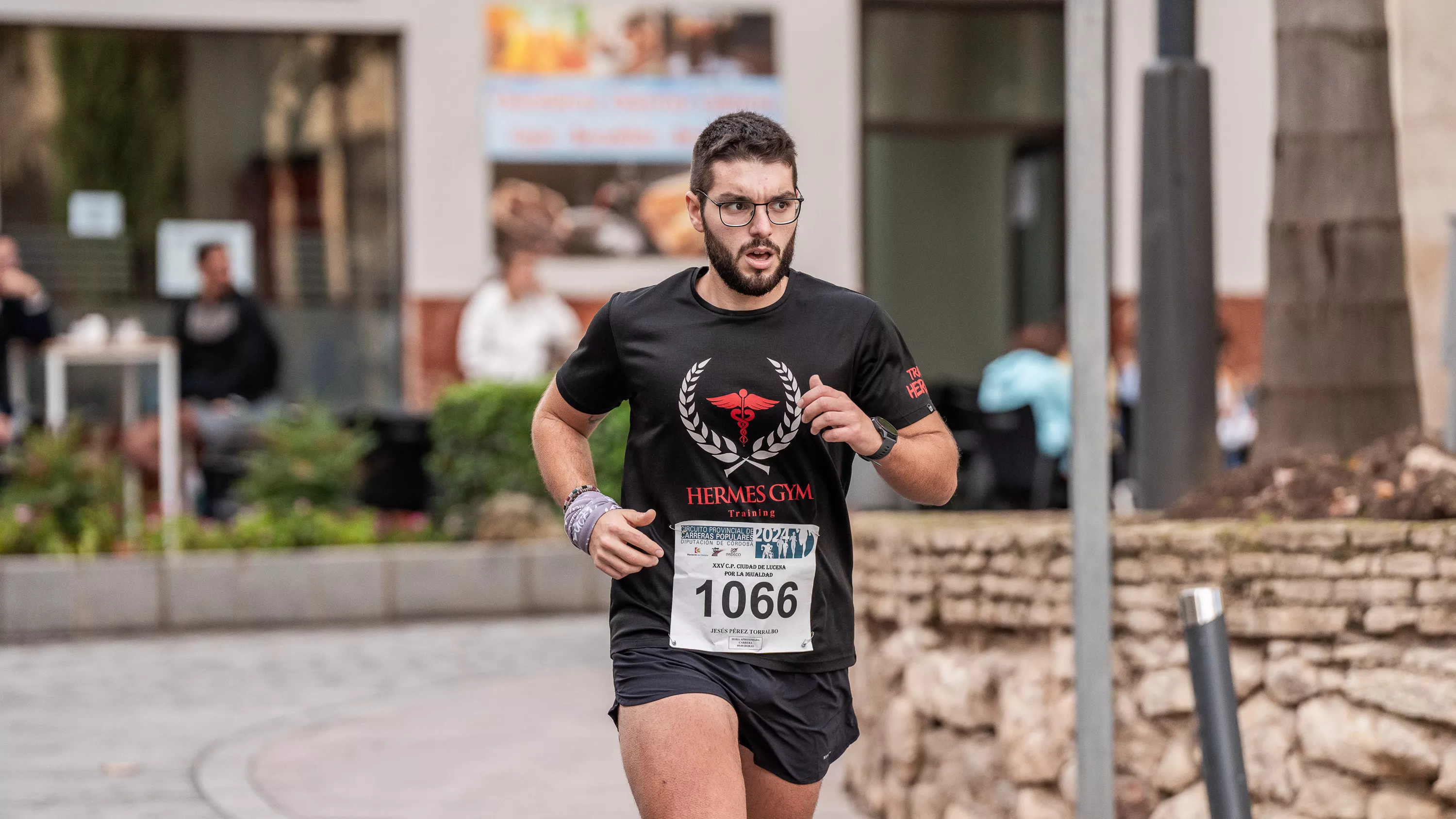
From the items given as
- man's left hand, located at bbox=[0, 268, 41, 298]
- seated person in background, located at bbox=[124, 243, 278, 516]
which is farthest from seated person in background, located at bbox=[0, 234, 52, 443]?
seated person in background, located at bbox=[124, 243, 278, 516]

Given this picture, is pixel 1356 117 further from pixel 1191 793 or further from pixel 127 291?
pixel 127 291

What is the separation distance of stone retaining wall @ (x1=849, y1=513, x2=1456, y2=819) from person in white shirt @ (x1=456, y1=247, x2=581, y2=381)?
26.4 ft

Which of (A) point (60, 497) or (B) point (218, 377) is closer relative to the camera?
(A) point (60, 497)

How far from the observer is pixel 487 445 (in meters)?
12.5

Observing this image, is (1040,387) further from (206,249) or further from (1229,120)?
(206,249)

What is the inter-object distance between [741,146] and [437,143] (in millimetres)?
12623

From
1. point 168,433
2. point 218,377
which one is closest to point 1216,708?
point 168,433

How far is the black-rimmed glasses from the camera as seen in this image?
375 centimetres

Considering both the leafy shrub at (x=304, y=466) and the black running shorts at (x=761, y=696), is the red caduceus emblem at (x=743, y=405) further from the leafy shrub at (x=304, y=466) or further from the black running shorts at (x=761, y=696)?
the leafy shrub at (x=304, y=466)

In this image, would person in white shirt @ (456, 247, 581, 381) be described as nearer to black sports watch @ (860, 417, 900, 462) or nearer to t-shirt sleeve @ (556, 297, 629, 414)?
t-shirt sleeve @ (556, 297, 629, 414)

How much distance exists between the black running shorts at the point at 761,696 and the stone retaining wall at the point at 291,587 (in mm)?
7319

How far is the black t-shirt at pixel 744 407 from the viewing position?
12.5ft

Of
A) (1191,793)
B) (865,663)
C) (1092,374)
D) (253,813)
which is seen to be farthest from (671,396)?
(253,813)

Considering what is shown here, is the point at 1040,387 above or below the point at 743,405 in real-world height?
above
